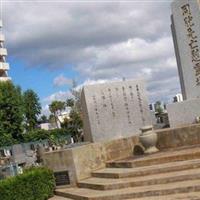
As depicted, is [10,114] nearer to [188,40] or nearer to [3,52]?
[3,52]

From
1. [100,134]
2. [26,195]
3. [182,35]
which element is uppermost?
[182,35]

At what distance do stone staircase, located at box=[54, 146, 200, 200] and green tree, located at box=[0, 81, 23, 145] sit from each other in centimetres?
3396

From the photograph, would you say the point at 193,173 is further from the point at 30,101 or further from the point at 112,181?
the point at 30,101

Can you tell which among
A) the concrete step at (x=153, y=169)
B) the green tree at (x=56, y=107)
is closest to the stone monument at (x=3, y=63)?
the green tree at (x=56, y=107)

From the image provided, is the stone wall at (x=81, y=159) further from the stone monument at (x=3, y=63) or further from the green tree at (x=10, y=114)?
the stone monument at (x=3, y=63)

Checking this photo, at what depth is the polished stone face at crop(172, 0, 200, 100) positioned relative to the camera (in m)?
17.8

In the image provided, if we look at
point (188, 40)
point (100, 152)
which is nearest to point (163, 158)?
point (100, 152)

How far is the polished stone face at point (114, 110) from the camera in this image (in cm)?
1725

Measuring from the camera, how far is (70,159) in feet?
48.1

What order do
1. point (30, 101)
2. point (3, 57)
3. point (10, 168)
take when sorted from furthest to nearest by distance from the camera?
point (30, 101) < point (3, 57) < point (10, 168)

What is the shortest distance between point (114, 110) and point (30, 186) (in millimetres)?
4834

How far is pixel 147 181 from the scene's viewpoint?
1227cm

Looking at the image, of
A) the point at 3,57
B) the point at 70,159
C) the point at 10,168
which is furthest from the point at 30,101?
the point at 70,159

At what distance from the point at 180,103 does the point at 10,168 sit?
6.50m
